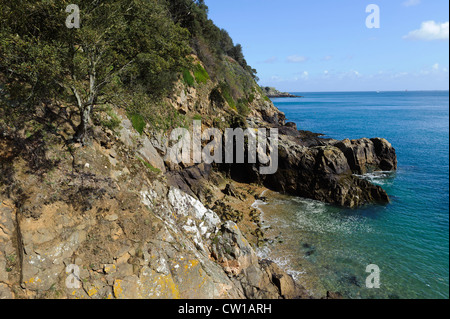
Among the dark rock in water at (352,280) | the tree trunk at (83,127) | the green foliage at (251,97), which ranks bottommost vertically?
the dark rock in water at (352,280)

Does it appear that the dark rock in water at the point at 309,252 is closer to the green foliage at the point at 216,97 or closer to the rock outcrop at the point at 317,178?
the rock outcrop at the point at 317,178

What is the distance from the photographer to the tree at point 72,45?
966 cm

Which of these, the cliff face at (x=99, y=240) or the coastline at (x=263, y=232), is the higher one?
the cliff face at (x=99, y=240)

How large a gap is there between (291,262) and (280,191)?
13493 mm

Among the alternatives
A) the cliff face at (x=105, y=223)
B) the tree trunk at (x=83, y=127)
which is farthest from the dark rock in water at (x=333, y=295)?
the tree trunk at (x=83, y=127)

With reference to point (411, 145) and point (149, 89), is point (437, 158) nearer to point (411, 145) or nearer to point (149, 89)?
point (411, 145)

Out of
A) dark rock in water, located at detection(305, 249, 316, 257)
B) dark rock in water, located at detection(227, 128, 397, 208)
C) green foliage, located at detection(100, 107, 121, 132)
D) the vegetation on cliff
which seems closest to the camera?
the vegetation on cliff

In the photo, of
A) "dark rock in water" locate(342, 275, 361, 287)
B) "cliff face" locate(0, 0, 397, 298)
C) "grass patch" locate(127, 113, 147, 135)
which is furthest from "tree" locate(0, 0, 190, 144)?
"dark rock in water" locate(342, 275, 361, 287)

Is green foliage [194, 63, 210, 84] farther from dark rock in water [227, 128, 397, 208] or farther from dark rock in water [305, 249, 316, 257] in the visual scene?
dark rock in water [305, 249, 316, 257]

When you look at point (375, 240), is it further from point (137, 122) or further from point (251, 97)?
point (251, 97)

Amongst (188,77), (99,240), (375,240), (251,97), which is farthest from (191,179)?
(251,97)

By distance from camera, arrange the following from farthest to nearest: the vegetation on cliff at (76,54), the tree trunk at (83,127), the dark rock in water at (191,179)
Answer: the dark rock in water at (191,179)
the tree trunk at (83,127)
the vegetation on cliff at (76,54)

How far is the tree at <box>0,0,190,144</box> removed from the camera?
966 cm

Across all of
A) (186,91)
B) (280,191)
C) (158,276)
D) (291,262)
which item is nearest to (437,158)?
(280,191)
